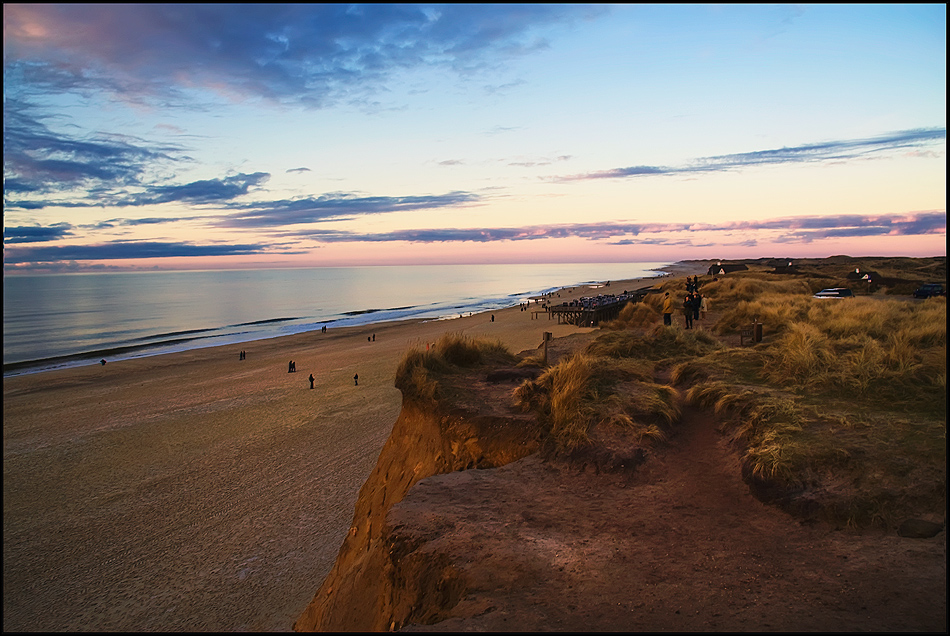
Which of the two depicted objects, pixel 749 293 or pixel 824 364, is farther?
pixel 749 293

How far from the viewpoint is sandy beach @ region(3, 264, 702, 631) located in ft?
33.0

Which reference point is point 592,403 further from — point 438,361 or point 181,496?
point 181,496

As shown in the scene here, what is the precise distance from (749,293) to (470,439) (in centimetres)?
2786

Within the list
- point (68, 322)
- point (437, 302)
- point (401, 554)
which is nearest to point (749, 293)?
point (401, 554)

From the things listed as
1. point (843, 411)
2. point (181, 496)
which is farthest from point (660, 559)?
point (181, 496)

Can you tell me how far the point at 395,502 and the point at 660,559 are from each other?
4376 mm

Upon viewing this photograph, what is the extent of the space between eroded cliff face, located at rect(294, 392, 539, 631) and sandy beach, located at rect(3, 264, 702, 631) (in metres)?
2.30

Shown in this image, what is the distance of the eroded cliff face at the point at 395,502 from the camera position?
5.43m

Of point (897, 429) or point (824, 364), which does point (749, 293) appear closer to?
point (824, 364)

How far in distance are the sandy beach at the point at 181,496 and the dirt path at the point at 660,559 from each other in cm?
567

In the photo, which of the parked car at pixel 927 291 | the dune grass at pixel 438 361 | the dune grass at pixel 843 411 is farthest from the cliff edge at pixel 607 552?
the parked car at pixel 927 291

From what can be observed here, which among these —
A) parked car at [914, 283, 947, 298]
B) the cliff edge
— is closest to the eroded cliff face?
the cliff edge

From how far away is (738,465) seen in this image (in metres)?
7.34

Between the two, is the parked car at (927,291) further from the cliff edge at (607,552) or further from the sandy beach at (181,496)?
the sandy beach at (181,496)
